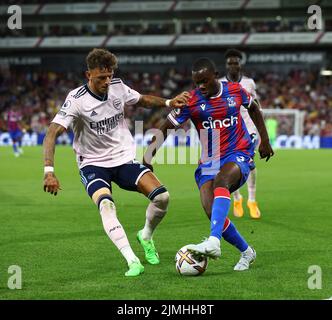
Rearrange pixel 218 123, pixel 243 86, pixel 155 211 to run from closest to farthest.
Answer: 1. pixel 218 123
2. pixel 155 211
3. pixel 243 86

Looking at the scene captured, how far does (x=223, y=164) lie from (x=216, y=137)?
13.1 inches

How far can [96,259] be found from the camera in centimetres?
816

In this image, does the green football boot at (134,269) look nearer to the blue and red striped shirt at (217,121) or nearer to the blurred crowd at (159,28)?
the blue and red striped shirt at (217,121)

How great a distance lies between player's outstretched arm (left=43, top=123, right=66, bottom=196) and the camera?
6.73 meters

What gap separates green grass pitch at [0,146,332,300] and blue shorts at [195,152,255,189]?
36.1 inches

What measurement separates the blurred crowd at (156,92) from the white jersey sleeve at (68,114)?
32390mm

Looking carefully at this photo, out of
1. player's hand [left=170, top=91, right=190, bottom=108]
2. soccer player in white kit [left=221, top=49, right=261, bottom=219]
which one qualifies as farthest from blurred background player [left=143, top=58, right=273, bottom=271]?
soccer player in white kit [left=221, top=49, right=261, bottom=219]

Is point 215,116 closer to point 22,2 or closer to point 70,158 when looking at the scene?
point 70,158

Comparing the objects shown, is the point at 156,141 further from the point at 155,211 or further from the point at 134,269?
the point at 134,269

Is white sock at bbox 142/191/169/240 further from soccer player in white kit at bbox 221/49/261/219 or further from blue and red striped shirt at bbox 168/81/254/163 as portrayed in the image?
soccer player in white kit at bbox 221/49/261/219

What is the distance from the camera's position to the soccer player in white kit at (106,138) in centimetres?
733

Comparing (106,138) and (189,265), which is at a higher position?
(106,138)

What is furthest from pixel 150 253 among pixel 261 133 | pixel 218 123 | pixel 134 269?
pixel 261 133

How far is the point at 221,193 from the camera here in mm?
7383
